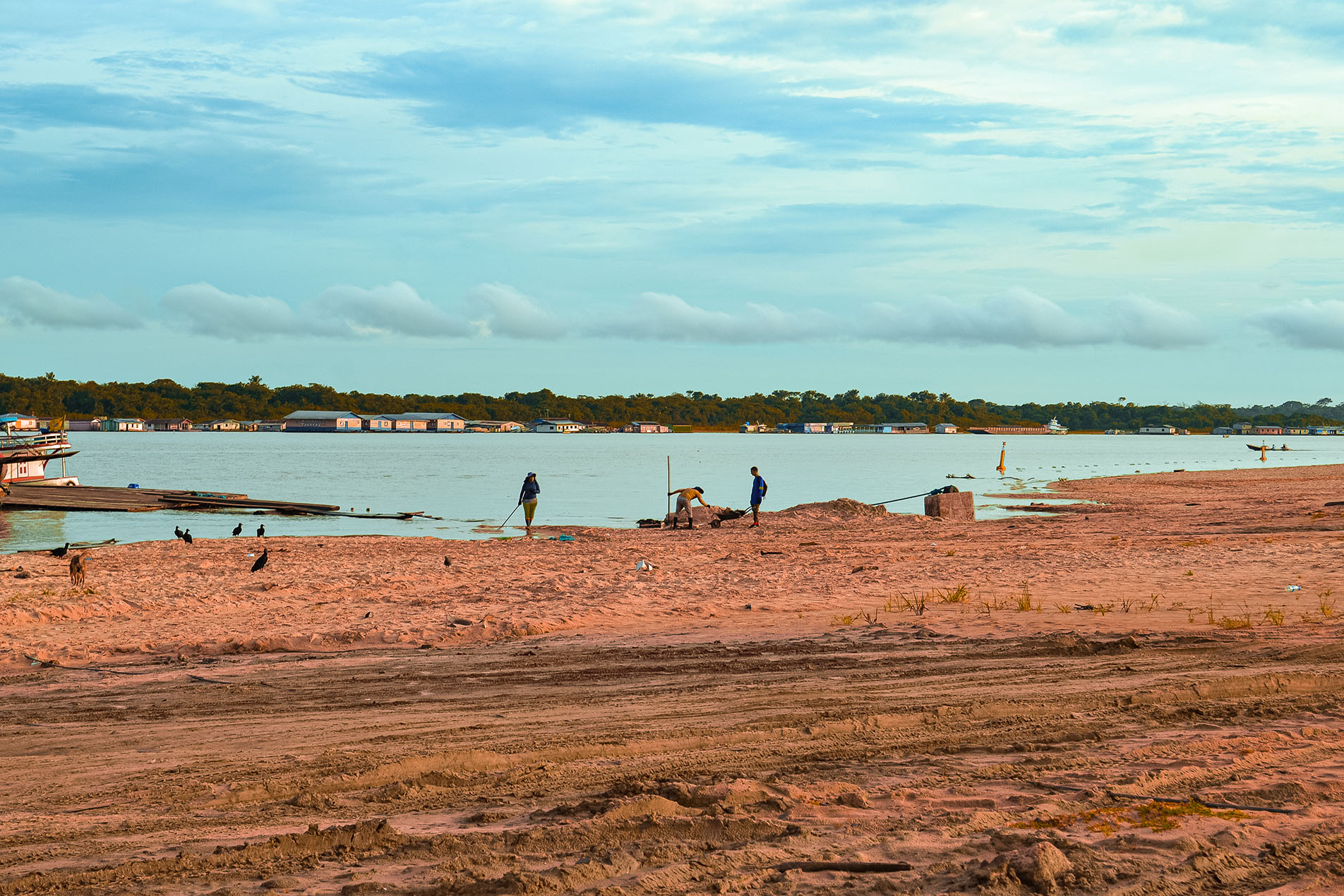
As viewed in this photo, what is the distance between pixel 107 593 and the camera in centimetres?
1532

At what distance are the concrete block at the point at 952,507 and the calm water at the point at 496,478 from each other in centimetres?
606

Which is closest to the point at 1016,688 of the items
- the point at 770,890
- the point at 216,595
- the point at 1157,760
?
the point at 1157,760

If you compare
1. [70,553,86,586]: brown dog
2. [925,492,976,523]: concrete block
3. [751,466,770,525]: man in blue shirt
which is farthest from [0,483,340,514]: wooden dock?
[925,492,976,523]: concrete block

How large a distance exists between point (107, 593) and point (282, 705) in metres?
8.97

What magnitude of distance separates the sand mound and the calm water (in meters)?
6.03

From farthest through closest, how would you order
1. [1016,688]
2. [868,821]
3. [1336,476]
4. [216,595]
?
[1336,476] → [216,595] → [1016,688] → [868,821]

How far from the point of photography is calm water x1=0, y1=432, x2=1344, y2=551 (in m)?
35.8

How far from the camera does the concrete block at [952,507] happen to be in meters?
31.6

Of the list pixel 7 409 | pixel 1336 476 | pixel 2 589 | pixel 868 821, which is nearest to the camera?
pixel 868 821

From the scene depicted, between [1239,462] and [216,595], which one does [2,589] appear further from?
[1239,462]

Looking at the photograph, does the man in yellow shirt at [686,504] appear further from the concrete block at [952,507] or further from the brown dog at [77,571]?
the brown dog at [77,571]

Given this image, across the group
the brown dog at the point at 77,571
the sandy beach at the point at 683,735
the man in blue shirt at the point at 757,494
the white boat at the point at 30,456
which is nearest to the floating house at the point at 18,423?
the white boat at the point at 30,456

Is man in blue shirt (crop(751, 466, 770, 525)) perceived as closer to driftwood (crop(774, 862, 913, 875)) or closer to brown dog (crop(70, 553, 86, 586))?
brown dog (crop(70, 553, 86, 586))

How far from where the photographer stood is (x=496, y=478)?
214ft
